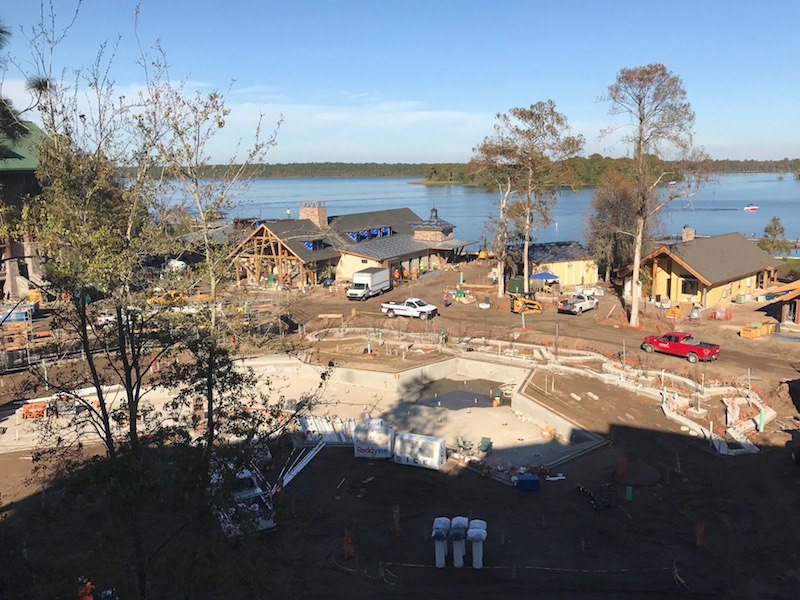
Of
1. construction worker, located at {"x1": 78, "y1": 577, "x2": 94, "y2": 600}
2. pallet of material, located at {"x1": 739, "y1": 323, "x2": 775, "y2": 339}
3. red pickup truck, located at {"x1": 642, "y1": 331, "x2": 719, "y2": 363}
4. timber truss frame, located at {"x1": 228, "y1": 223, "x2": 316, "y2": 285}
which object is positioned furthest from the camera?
timber truss frame, located at {"x1": 228, "y1": 223, "x2": 316, "y2": 285}

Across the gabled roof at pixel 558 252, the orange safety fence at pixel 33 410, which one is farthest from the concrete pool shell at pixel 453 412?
the gabled roof at pixel 558 252

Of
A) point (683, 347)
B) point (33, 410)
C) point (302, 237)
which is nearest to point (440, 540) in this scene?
point (683, 347)

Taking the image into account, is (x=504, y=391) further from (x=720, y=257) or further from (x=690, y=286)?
(x=720, y=257)

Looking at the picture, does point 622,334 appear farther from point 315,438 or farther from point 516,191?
point 315,438

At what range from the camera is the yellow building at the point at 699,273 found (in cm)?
3891

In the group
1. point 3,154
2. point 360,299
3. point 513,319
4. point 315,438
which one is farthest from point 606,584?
point 360,299

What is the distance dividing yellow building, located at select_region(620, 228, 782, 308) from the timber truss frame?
72.5 ft

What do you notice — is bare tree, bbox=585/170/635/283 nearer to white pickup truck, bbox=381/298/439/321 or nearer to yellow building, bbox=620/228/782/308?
yellow building, bbox=620/228/782/308

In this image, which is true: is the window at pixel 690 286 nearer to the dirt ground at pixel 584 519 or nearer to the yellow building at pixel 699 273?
the yellow building at pixel 699 273

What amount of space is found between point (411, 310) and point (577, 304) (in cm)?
968

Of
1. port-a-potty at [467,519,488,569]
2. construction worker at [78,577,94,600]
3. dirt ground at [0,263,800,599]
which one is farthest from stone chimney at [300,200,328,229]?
construction worker at [78,577,94,600]

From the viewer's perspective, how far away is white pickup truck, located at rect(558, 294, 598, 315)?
38.7 meters

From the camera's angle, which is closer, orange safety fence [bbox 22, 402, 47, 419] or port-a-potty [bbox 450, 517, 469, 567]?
port-a-potty [bbox 450, 517, 469, 567]

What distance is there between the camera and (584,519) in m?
17.8
